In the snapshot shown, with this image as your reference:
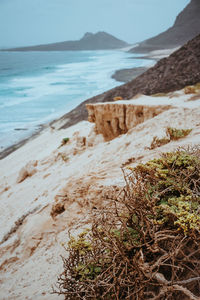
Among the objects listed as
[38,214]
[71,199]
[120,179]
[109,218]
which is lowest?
[38,214]

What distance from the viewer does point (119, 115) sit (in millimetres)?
10219

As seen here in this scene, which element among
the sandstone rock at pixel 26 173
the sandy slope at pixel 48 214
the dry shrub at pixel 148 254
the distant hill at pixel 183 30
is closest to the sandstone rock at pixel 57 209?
the sandy slope at pixel 48 214

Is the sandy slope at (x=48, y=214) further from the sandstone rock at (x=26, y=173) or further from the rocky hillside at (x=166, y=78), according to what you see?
the rocky hillside at (x=166, y=78)

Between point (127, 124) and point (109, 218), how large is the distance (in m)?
7.98

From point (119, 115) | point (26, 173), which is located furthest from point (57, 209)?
point (119, 115)

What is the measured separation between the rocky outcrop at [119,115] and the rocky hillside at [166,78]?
8.81 m

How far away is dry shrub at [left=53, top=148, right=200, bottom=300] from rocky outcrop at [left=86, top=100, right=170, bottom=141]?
6.99m

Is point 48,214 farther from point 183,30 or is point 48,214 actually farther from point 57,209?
point 183,30

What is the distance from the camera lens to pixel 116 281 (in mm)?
1836

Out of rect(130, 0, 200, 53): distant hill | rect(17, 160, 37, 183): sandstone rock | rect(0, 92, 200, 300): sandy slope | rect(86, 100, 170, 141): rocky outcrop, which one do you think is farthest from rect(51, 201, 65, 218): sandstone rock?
rect(130, 0, 200, 53): distant hill

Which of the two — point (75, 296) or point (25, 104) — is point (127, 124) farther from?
point (25, 104)

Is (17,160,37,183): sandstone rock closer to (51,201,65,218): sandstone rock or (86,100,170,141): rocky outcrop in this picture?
(86,100,170,141): rocky outcrop

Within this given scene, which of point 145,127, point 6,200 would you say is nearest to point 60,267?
point 6,200

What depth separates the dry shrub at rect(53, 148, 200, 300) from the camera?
1794 mm
